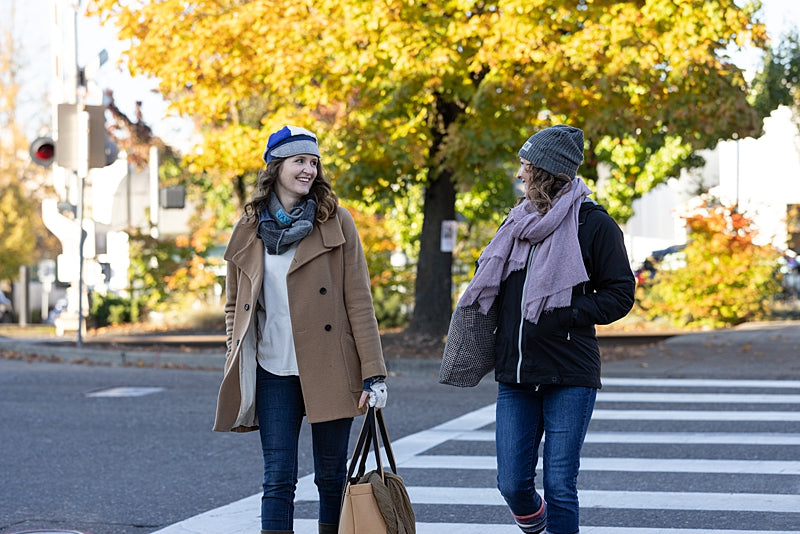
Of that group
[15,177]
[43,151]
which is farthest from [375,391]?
[15,177]

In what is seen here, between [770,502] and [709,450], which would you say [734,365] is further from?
[770,502]

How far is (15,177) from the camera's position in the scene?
43344mm

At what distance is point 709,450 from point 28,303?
27.0 m

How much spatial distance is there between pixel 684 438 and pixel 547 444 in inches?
→ 203

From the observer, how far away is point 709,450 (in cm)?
862

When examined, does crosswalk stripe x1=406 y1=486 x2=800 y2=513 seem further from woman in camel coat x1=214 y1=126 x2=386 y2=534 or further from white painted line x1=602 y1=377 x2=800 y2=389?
white painted line x1=602 y1=377 x2=800 y2=389

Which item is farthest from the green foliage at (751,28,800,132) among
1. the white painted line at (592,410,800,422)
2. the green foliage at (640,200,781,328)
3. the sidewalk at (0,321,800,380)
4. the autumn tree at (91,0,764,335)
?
the white painted line at (592,410,800,422)

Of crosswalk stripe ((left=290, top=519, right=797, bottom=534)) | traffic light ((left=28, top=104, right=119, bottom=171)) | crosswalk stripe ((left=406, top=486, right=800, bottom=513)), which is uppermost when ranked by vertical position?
traffic light ((left=28, top=104, right=119, bottom=171))

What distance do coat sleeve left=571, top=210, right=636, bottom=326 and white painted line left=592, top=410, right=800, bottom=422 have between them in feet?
20.2

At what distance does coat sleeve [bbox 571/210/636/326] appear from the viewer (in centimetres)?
431

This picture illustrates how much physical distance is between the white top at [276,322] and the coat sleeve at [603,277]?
110 cm

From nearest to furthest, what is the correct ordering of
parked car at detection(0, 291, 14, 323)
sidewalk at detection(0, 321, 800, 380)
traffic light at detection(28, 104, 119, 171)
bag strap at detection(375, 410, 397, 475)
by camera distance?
bag strap at detection(375, 410, 397, 475)
sidewalk at detection(0, 321, 800, 380)
traffic light at detection(28, 104, 119, 171)
parked car at detection(0, 291, 14, 323)

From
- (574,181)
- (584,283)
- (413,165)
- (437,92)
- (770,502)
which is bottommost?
(770,502)

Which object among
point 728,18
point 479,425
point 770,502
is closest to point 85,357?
point 479,425
